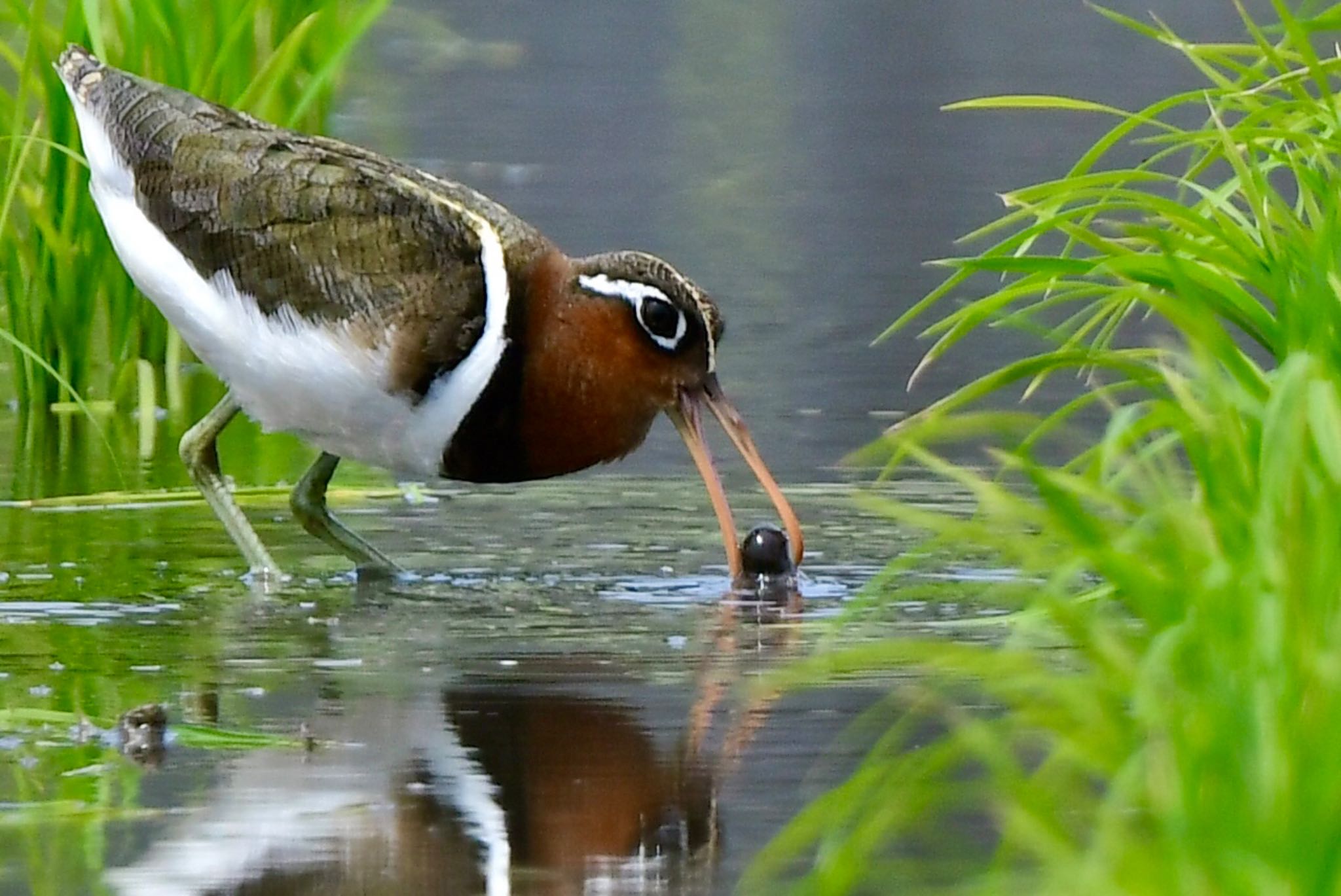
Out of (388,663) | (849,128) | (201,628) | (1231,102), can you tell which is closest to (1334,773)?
(1231,102)

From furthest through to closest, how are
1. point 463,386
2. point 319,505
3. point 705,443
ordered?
point 319,505 → point 705,443 → point 463,386

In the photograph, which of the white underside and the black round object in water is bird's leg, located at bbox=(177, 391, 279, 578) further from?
the black round object in water

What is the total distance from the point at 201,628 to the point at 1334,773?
3.53 m

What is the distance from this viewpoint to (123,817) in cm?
456

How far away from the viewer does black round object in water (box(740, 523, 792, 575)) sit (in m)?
6.97

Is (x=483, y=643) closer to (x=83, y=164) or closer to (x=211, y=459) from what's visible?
(x=211, y=459)

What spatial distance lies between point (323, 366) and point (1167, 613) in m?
3.39

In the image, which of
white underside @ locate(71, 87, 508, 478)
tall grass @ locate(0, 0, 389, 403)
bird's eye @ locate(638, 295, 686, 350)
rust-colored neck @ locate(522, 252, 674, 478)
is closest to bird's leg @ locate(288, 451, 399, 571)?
white underside @ locate(71, 87, 508, 478)

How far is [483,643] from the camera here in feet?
20.2

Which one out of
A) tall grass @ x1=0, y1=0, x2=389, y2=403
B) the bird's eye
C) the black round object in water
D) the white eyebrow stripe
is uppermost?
tall grass @ x1=0, y1=0, x2=389, y2=403

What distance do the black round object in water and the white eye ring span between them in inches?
20.2

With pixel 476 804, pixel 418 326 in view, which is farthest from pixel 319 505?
pixel 476 804

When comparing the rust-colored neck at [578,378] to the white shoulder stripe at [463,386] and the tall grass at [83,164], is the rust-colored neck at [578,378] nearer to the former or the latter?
the white shoulder stripe at [463,386]

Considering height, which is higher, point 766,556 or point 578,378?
point 578,378
